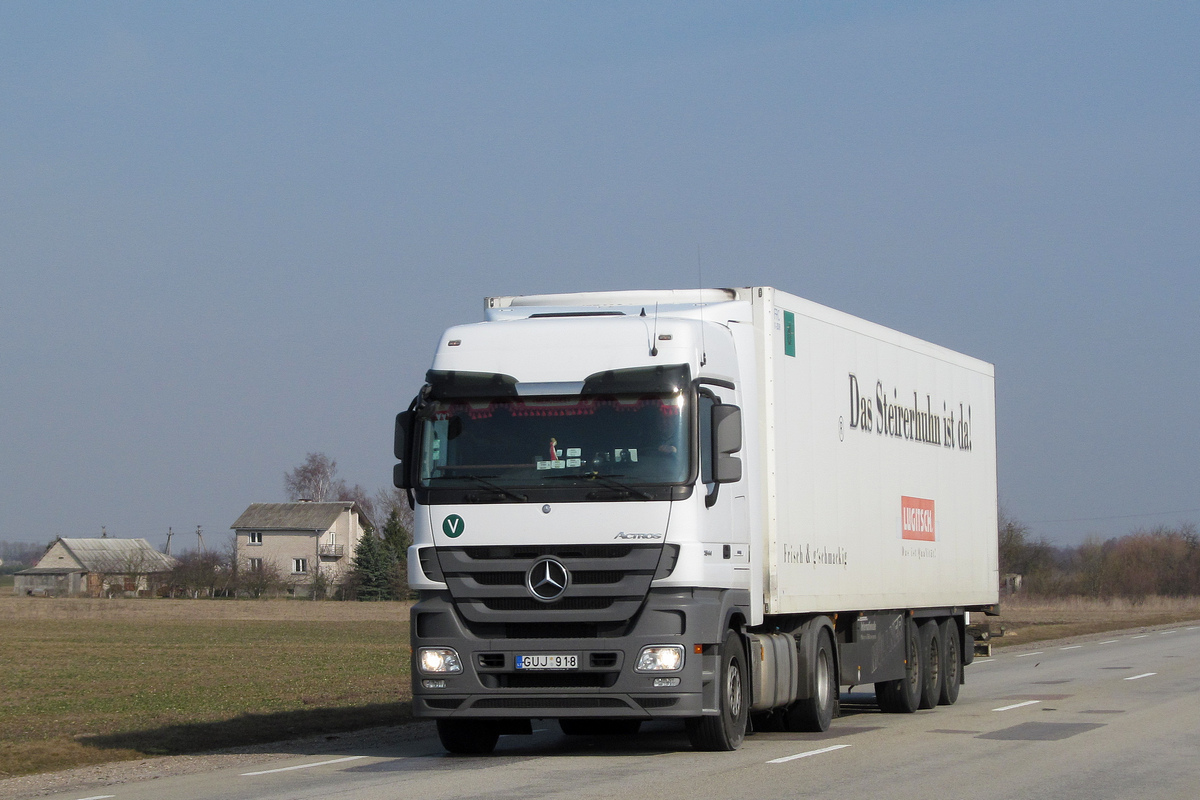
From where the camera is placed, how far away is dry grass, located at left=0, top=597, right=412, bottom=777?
15.6m

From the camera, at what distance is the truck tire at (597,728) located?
50.9 feet

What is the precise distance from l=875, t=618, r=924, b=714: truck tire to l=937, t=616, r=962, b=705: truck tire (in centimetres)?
110

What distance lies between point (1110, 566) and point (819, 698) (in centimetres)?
8243

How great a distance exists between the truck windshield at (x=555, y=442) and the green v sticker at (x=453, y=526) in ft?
0.89

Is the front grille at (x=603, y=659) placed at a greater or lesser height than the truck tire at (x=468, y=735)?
greater

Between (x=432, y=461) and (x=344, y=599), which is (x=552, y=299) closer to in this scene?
(x=432, y=461)

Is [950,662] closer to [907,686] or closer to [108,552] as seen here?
[907,686]

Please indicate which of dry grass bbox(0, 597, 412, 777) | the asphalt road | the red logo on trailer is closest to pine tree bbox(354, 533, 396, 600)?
dry grass bbox(0, 597, 412, 777)

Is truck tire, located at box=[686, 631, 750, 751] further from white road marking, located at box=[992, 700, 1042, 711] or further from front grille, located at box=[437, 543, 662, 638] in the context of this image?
white road marking, located at box=[992, 700, 1042, 711]

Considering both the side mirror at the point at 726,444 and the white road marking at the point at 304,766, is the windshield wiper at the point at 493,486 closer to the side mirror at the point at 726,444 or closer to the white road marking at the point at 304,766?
the side mirror at the point at 726,444

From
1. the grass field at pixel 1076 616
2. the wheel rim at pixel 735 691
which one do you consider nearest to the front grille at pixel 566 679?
the wheel rim at pixel 735 691

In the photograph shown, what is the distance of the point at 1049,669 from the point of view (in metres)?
27.8

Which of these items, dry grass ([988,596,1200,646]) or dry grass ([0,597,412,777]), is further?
dry grass ([988,596,1200,646])

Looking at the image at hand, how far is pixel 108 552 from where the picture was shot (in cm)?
13812
